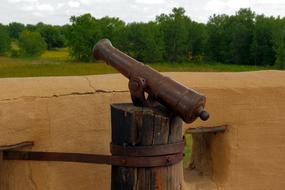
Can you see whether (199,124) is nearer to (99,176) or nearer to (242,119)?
(242,119)

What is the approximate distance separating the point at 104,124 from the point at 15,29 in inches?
3276

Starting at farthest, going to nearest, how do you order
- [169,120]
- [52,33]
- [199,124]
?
1. [52,33]
2. [199,124]
3. [169,120]

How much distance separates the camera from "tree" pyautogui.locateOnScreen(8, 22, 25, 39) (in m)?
80.6

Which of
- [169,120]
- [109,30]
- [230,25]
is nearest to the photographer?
[169,120]

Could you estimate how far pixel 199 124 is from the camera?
398 cm

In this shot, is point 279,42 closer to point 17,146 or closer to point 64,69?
point 64,69

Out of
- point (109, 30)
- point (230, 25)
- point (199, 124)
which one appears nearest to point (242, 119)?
point (199, 124)

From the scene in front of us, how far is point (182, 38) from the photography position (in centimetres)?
5731

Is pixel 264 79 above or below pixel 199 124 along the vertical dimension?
above

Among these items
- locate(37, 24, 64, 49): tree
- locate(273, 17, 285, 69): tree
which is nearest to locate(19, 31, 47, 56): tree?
locate(37, 24, 64, 49): tree

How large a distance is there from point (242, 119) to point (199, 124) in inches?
16.4

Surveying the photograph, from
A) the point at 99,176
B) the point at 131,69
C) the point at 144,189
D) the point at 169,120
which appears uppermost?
the point at 131,69

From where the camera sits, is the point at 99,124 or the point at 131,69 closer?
the point at 131,69

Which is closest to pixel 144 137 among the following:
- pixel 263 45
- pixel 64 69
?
pixel 64 69
